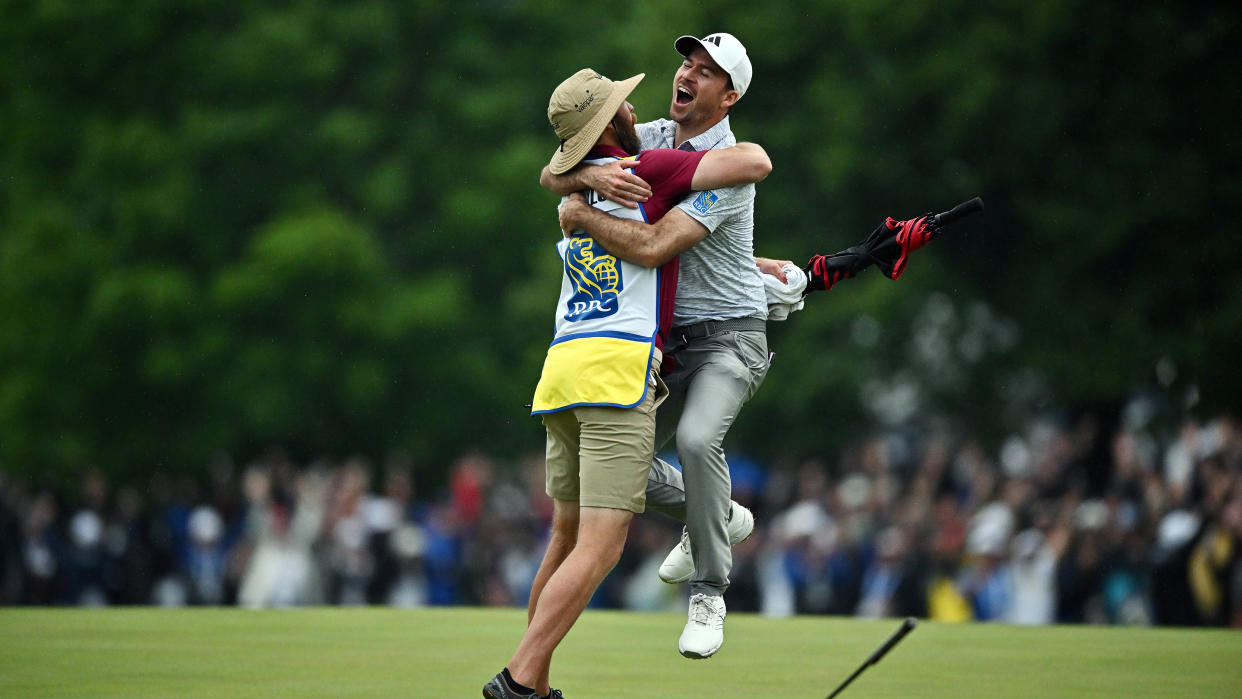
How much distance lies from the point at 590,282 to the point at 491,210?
64.1 feet

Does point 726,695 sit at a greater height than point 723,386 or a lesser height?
lesser

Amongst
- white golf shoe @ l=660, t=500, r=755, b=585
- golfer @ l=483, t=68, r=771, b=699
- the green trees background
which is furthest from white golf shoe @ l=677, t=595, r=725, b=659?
the green trees background

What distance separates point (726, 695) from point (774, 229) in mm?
14511

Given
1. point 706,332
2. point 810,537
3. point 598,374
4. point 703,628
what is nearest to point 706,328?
point 706,332

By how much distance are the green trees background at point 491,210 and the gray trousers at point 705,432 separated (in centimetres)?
1293

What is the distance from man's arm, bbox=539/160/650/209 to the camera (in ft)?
21.3

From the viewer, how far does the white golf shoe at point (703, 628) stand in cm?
677

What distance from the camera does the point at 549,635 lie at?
6.20m

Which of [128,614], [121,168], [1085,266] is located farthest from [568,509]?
[121,168]

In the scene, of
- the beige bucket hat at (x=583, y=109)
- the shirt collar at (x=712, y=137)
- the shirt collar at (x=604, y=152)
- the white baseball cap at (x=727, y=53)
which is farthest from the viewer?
the shirt collar at (x=712, y=137)

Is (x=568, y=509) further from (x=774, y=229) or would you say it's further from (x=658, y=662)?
(x=774, y=229)

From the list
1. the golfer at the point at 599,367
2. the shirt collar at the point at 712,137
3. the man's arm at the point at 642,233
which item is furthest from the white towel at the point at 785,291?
the man's arm at the point at 642,233

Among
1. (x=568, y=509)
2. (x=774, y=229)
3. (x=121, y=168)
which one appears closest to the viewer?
(x=568, y=509)

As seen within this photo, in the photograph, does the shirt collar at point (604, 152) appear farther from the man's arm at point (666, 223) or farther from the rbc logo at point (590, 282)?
the rbc logo at point (590, 282)
